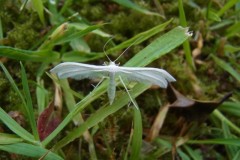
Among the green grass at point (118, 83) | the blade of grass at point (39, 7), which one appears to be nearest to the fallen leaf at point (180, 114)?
the green grass at point (118, 83)

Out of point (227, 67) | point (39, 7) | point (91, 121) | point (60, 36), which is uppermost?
point (39, 7)

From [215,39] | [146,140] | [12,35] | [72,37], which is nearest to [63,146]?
[146,140]

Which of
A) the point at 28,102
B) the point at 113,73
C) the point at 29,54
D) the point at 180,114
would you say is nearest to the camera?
the point at 28,102

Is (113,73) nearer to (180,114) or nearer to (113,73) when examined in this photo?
(113,73)

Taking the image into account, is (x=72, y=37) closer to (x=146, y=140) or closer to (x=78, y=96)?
(x=78, y=96)

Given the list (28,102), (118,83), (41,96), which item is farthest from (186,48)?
(28,102)

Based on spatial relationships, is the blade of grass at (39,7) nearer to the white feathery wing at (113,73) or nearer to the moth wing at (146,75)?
the white feathery wing at (113,73)

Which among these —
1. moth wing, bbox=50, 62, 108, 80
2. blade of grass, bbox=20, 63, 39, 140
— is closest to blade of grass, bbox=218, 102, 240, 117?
moth wing, bbox=50, 62, 108, 80

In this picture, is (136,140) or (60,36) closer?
(136,140)
